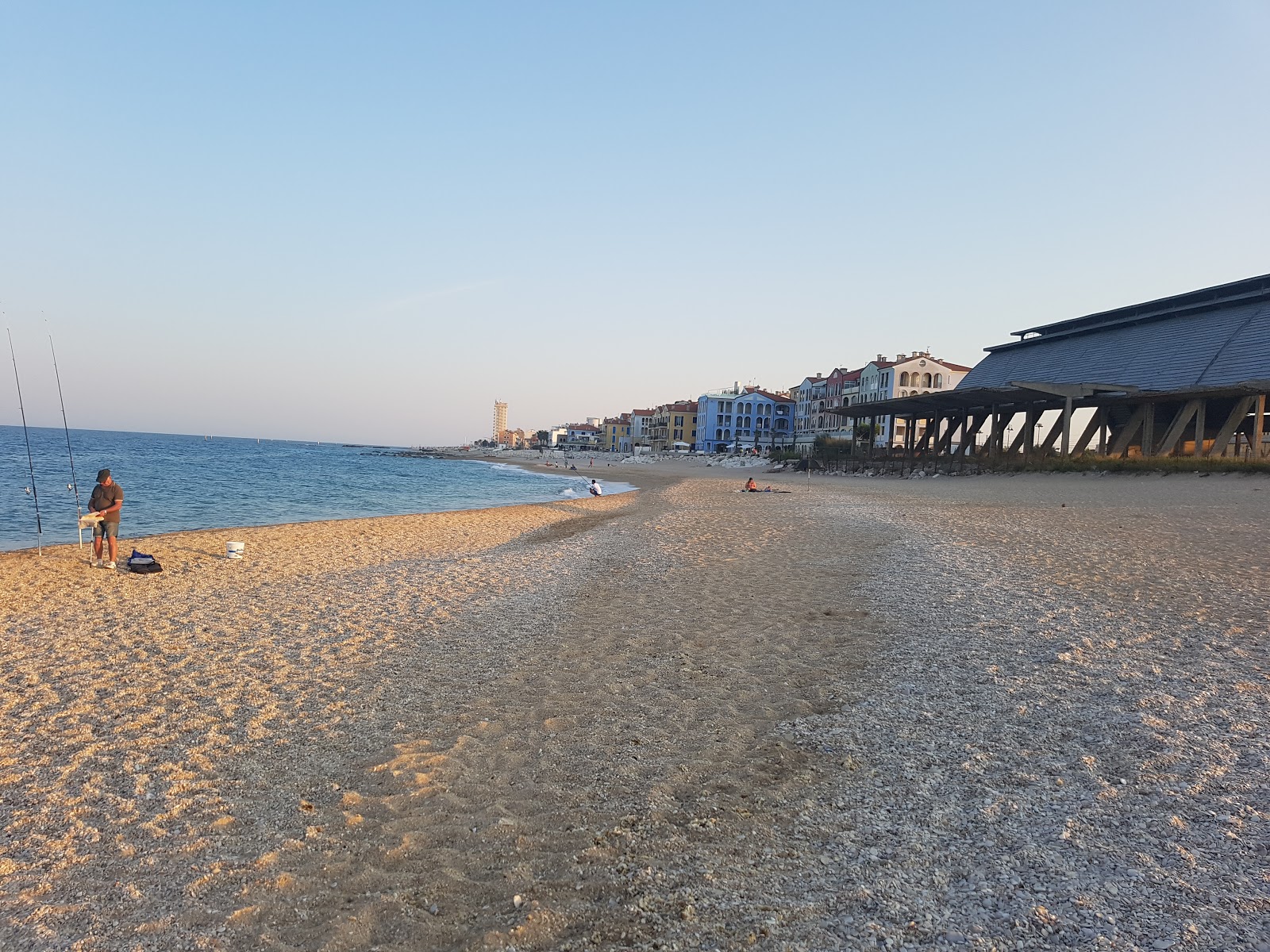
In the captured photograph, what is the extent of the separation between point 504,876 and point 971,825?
2.46 m

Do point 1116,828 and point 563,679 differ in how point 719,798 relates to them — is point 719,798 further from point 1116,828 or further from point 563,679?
point 563,679

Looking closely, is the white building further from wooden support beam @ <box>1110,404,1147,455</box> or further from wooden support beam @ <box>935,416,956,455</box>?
wooden support beam @ <box>1110,404,1147,455</box>

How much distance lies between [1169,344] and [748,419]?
68.8 m

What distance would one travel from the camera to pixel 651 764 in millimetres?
4645

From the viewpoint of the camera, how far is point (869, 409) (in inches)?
1697

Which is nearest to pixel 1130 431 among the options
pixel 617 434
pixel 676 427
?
pixel 676 427

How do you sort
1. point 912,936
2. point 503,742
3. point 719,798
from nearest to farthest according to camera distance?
1. point 912,936
2. point 719,798
3. point 503,742

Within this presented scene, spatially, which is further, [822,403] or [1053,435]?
[822,403]

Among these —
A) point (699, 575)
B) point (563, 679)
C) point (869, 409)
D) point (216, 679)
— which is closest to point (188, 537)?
point (216, 679)

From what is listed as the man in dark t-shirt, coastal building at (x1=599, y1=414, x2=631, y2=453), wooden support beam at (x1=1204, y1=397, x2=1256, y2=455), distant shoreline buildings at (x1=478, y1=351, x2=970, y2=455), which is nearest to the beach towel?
the man in dark t-shirt

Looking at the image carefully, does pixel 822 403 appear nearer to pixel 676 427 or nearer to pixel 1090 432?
pixel 676 427

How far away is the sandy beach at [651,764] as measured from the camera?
10.0 ft

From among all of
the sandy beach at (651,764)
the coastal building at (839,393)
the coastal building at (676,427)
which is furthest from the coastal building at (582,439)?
the sandy beach at (651,764)

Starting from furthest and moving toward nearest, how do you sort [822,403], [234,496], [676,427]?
1. [676,427]
2. [822,403]
3. [234,496]
